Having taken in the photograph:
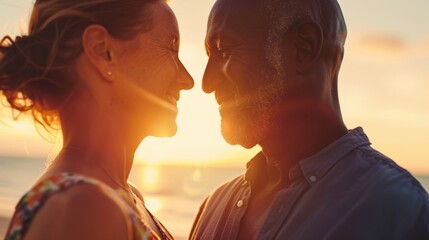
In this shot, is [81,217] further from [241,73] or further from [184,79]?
[241,73]

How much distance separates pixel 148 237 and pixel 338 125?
1487 millimetres

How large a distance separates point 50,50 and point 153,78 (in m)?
0.55

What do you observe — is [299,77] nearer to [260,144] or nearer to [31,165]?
[260,144]

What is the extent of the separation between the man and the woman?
70 cm

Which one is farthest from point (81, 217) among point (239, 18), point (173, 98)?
point (239, 18)

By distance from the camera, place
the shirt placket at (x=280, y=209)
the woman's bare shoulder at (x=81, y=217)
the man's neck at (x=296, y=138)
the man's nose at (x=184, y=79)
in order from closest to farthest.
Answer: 1. the woman's bare shoulder at (x=81, y=217)
2. the shirt placket at (x=280, y=209)
3. the man's nose at (x=184, y=79)
4. the man's neck at (x=296, y=138)

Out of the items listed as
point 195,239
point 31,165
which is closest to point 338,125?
point 195,239

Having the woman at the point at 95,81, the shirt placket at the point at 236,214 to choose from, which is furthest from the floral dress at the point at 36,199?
the shirt placket at the point at 236,214

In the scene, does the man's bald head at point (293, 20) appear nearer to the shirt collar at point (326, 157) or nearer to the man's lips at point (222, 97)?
the man's lips at point (222, 97)

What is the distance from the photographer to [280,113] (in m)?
3.49

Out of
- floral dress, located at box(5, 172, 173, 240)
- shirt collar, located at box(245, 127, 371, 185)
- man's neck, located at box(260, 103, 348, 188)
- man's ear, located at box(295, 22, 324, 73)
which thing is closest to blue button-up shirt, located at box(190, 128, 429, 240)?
shirt collar, located at box(245, 127, 371, 185)

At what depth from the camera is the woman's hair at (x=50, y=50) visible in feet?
8.20

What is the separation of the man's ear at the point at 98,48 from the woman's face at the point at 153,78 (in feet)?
0.18

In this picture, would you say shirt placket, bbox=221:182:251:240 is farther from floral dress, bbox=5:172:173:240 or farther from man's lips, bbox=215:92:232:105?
floral dress, bbox=5:172:173:240
